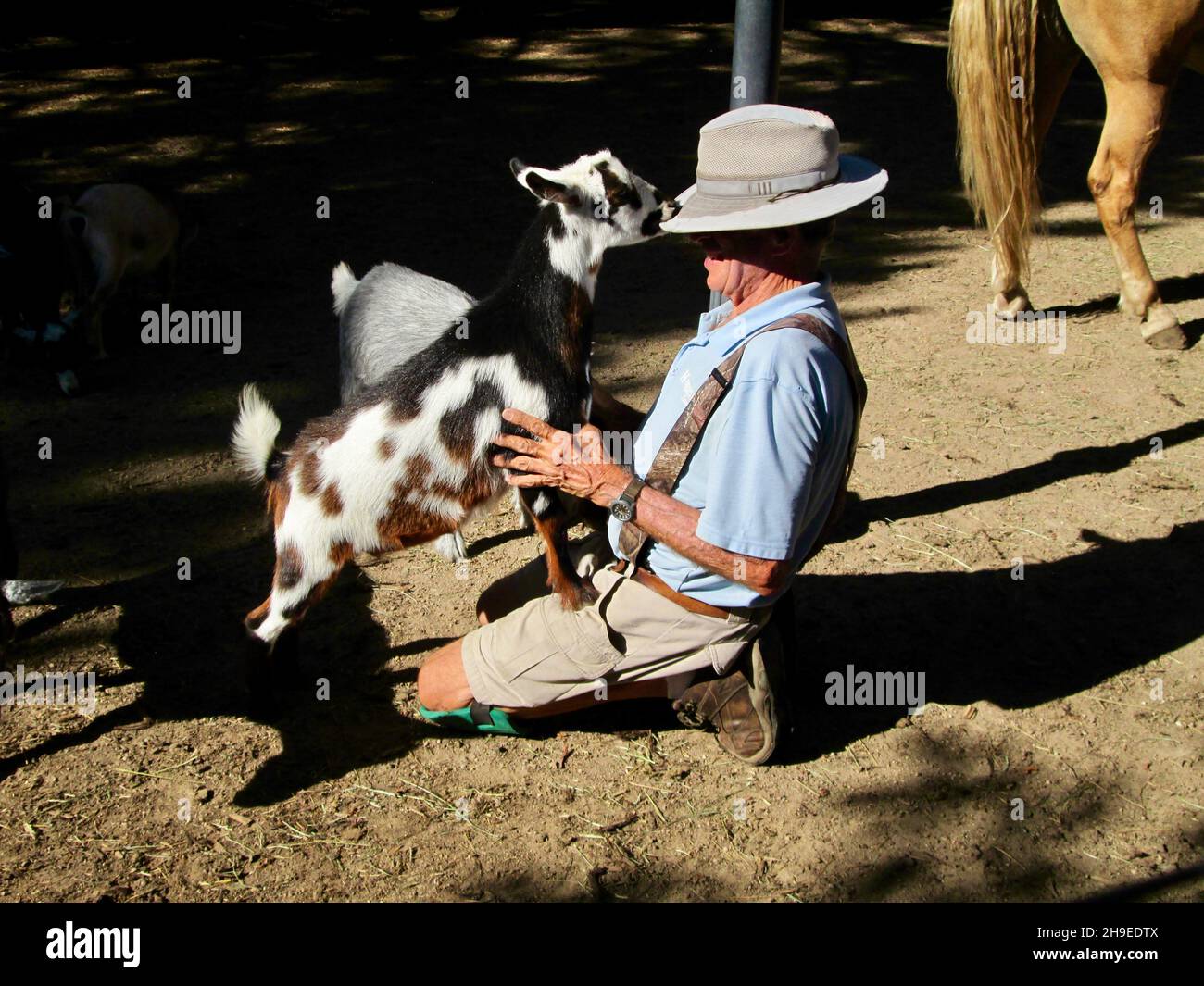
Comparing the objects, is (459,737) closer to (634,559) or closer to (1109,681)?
(634,559)

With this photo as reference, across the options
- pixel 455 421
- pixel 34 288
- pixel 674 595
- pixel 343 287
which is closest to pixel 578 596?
pixel 674 595

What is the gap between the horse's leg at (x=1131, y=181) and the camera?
5.25 metres

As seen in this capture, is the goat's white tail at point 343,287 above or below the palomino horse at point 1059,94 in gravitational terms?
below

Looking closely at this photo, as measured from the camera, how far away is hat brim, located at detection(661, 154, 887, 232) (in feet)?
8.29

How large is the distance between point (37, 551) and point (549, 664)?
2143 millimetres

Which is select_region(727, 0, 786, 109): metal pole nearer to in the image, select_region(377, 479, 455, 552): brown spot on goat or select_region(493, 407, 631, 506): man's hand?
select_region(493, 407, 631, 506): man's hand

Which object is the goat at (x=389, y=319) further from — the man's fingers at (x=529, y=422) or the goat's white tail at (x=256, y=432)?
the man's fingers at (x=529, y=422)

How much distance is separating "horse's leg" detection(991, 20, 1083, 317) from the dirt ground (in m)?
0.26

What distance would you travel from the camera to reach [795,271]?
106 inches

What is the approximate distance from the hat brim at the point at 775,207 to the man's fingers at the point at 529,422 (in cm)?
Result: 57

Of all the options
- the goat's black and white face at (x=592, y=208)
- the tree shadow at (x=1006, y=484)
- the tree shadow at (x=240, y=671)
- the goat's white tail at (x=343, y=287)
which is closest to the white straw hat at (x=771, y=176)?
the goat's black and white face at (x=592, y=208)

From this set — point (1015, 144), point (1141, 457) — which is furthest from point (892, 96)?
point (1141, 457)

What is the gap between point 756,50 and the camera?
3.27m

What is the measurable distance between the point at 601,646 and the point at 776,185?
1.17m
